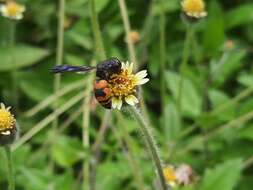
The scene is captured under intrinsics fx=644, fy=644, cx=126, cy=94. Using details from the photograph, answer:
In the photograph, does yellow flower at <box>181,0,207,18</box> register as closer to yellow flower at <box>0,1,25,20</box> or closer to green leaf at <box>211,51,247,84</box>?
green leaf at <box>211,51,247,84</box>

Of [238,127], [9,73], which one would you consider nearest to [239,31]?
[238,127]

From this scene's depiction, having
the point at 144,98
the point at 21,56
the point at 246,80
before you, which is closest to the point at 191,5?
the point at 246,80

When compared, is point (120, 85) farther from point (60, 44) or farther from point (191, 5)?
point (60, 44)

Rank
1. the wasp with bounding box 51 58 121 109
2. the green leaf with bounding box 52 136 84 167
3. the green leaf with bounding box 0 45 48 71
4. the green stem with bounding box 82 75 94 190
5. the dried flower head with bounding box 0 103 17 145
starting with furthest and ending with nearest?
the green leaf with bounding box 0 45 48 71
the green leaf with bounding box 52 136 84 167
the green stem with bounding box 82 75 94 190
the dried flower head with bounding box 0 103 17 145
the wasp with bounding box 51 58 121 109

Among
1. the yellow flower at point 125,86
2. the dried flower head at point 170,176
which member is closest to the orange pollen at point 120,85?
the yellow flower at point 125,86

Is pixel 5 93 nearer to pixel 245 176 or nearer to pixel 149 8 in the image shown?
pixel 149 8

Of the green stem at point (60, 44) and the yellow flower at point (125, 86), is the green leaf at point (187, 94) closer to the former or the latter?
the green stem at point (60, 44)

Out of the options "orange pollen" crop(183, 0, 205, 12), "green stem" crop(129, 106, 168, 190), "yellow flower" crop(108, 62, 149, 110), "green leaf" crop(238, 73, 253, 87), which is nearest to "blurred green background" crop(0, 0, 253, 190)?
"green leaf" crop(238, 73, 253, 87)
